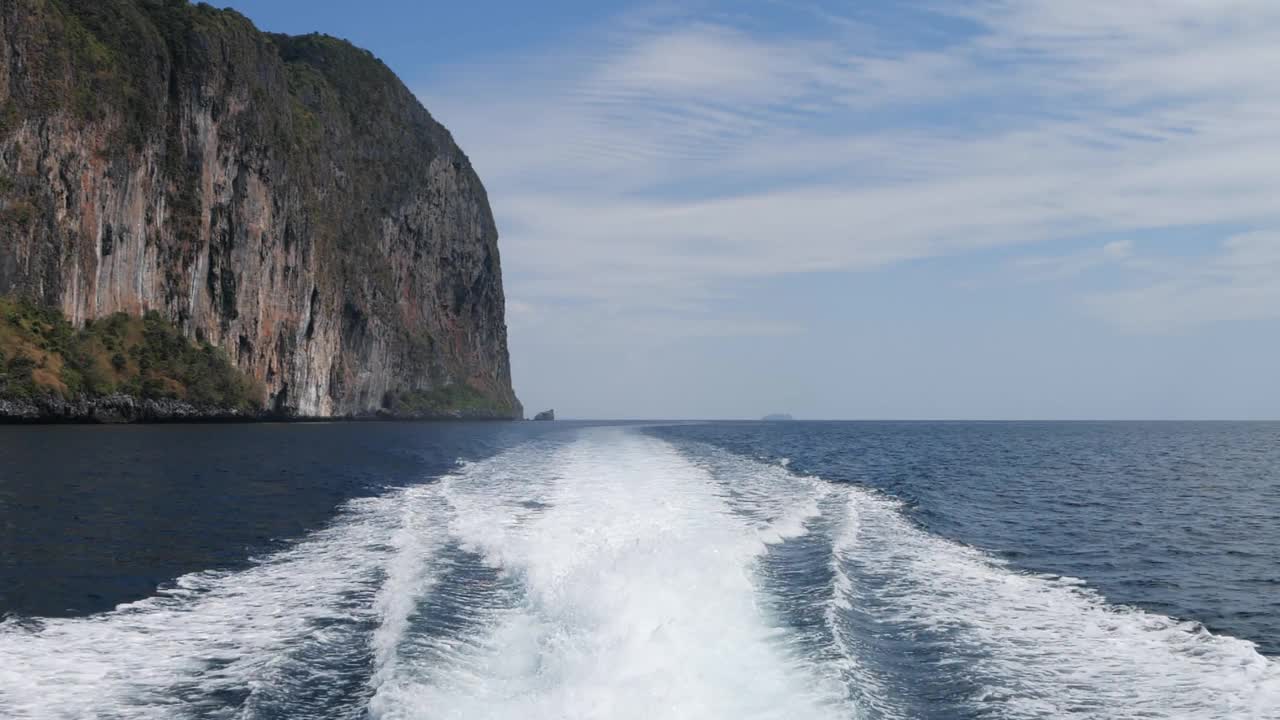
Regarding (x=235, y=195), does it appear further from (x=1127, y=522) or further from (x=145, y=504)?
(x=1127, y=522)

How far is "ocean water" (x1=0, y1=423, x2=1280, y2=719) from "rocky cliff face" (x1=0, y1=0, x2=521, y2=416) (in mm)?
51723

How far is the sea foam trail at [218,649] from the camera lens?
9789mm

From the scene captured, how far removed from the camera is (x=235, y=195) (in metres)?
97.2

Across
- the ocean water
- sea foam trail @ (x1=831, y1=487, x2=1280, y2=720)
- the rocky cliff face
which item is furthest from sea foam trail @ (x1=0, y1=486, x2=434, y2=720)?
the rocky cliff face

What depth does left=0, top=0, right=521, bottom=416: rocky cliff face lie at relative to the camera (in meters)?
72.2

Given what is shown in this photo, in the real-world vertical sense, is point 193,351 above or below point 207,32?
below

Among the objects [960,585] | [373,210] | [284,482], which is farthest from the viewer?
[373,210]

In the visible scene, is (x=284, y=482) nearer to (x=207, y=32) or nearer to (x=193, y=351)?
(x=193, y=351)

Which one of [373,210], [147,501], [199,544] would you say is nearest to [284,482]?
[147,501]

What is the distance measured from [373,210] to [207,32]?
52121mm

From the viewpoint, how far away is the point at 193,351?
84.6 meters

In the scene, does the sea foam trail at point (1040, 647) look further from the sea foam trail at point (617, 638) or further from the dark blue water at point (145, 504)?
the dark blue water at point (145, 504)

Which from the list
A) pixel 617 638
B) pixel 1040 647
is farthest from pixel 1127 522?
pixel 617 638

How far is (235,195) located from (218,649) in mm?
94773
